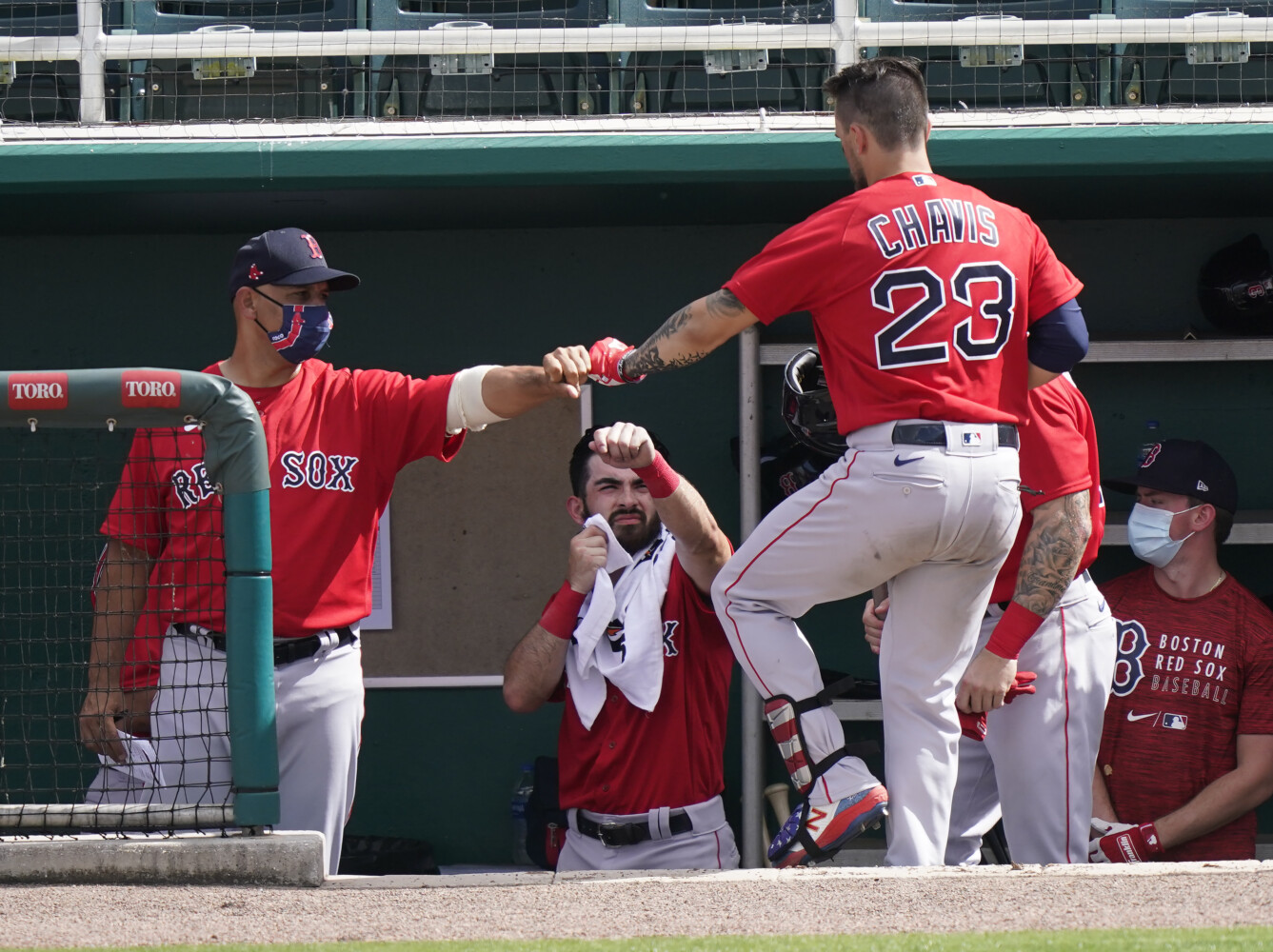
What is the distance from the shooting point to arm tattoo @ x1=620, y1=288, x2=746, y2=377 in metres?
2.94

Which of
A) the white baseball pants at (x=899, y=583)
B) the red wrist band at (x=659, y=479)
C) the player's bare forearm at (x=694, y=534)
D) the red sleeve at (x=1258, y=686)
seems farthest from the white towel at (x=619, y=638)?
the red sleeve at (x=1258, y=686)

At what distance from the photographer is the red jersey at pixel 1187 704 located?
409 centimetres

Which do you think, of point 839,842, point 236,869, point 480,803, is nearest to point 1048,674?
point 839,842

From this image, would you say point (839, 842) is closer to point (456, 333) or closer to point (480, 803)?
point (480, 803)

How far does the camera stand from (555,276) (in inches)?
199

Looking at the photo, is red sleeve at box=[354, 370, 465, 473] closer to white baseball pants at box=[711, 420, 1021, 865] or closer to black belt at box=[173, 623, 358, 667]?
black belt at box=[173, 623, 358, 667]

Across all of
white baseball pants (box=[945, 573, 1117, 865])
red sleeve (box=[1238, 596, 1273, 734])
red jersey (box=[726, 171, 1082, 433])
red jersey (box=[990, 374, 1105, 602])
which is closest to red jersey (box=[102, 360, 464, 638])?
red jersey (box=[726, 171, 1082, 433])

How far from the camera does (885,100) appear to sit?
297 cm

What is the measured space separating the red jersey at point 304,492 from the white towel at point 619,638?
0.64m

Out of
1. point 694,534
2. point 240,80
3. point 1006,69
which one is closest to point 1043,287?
point 694,534

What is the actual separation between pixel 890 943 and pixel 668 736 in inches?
66.1

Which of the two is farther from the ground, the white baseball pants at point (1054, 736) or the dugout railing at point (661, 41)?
the dugout railing at point (661, 41)

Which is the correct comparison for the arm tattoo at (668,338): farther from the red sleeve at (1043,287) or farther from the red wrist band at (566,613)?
the red wrist band at (566,613)

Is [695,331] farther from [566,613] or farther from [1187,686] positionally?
[1187,686]
